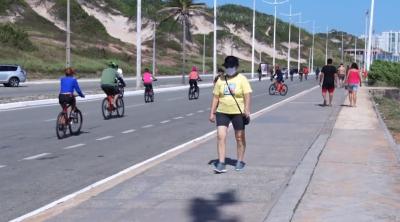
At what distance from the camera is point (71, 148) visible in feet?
48.2

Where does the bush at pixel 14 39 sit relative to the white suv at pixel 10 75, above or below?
above

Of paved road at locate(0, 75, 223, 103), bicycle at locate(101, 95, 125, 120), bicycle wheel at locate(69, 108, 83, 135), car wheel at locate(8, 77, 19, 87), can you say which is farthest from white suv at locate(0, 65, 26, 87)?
bicycle wheel at locate(69, 108, 83, 135)

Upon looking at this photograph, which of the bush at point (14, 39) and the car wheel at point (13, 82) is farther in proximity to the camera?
the bush at point (14, 39)

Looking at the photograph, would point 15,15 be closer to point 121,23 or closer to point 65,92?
point 121,23

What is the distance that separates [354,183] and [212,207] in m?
2.45

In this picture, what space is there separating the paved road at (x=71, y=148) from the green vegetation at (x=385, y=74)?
26.8 meters

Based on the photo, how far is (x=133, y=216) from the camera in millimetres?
8016

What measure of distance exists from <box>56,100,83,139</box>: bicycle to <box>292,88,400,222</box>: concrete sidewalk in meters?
6.09

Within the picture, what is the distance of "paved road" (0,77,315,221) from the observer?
32.5 ft

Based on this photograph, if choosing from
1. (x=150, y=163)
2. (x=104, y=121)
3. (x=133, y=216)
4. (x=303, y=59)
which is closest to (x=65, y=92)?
(x=104, y=121)

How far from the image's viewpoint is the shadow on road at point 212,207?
7852 mm

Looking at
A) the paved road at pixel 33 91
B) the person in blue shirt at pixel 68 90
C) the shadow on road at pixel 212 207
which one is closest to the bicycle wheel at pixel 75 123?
the person in blue shirt at pixel 68 90

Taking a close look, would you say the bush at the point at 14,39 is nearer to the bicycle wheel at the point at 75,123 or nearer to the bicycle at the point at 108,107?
the bicycle at the point at 108,107

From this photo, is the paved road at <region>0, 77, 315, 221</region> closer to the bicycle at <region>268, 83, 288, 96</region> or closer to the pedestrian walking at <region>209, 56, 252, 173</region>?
the pedestrian walking at <region>209, 56, 252, 173</region>
